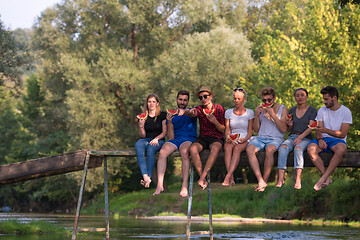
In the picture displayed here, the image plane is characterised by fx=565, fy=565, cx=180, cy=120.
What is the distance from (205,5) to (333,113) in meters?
31.7

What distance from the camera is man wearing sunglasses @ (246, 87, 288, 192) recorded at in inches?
424

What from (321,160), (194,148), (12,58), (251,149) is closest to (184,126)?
(194,148)

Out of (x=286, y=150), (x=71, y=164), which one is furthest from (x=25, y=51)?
(x=286, y=150)

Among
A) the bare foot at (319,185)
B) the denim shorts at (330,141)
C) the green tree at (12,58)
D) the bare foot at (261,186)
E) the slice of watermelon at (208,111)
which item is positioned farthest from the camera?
the green tree at (12,58)

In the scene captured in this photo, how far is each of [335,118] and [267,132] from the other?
1.34 metres

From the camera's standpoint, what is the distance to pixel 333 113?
1090 centimetres

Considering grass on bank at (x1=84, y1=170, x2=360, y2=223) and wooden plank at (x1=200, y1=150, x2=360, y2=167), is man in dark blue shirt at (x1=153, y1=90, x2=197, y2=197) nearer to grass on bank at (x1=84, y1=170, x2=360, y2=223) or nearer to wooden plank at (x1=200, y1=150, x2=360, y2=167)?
wooden plank at (x1=200, y1=150, x2=360, y2=167)

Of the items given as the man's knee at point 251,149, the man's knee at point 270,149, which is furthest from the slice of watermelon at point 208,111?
the man's knee at point 270,149

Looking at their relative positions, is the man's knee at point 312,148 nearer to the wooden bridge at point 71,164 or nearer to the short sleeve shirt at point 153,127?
the wooden bridge at point 71,164

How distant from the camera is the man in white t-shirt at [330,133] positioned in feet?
34.3

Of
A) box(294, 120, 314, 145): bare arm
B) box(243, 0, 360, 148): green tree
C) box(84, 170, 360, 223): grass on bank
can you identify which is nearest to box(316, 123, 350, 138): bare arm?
box(294, 120, 314, 145): bare arm

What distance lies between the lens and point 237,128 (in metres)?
11.5

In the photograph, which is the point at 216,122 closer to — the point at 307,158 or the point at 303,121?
the point at 303,121

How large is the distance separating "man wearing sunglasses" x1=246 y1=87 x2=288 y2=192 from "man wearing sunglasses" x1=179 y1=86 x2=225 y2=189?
2.29 feet
